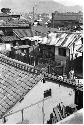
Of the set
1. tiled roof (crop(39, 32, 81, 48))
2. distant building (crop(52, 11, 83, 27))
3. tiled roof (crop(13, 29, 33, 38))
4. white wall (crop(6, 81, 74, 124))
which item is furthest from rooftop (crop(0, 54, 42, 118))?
distant building (crop(52, 11, 83, 27))

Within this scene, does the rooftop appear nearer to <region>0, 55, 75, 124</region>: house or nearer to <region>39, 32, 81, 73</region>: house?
<region>0, 55, 75, 124</region>: house

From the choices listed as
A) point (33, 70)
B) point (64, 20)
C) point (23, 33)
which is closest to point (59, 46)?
point (23, 33)

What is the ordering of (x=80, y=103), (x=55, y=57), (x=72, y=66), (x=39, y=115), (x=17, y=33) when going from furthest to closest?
1. (x=17, y=33)
2. (x=55, y=57)
3. (x=72, y=66)
4. (x=80, y=103)
5. (x=39, y=115)

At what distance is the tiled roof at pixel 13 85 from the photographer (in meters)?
14.1

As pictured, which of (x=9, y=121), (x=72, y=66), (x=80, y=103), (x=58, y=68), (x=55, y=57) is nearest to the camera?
(x=9, y=121)

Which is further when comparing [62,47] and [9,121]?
[62,47]

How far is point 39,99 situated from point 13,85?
2.05 metres

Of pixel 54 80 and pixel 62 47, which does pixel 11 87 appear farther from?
pixel 62 47

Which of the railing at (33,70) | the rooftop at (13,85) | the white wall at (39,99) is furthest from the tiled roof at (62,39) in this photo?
the rooftop at (13,85)

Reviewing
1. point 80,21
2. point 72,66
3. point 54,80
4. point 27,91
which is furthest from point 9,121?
point 80,21

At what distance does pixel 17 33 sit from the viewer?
1711 inches

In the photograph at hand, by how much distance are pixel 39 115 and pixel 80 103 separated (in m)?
3.45

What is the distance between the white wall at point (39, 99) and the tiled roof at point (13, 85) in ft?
1.14

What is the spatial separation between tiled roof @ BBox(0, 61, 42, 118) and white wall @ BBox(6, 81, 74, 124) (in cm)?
35
